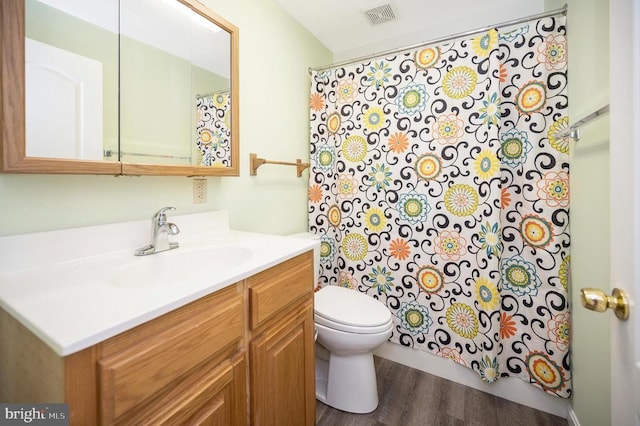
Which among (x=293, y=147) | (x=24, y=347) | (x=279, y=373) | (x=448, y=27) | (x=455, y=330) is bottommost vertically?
(x=455, y=330)

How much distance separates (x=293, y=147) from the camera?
1.93 meters

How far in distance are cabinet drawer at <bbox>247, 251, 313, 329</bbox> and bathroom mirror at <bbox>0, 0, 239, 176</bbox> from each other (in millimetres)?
591

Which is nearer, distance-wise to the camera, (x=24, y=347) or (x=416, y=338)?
(x=24, y=347)

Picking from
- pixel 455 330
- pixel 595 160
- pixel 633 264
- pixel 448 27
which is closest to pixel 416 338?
pixel 455 330

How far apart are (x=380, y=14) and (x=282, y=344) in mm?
2113

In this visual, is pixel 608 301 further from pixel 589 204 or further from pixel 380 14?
pixel 380 14

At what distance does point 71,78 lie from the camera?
862mm

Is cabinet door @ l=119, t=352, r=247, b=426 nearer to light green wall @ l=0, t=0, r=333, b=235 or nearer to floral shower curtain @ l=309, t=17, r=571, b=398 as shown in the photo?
light green wall @ l=0, t=0, r=333, b=235

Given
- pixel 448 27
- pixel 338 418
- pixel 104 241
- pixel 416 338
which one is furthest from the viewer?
pixel 448 27

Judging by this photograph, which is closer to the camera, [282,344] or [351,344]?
[282,344]

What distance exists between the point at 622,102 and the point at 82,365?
1.13m

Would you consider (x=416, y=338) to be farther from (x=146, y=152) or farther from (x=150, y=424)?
(x=146, y=152)

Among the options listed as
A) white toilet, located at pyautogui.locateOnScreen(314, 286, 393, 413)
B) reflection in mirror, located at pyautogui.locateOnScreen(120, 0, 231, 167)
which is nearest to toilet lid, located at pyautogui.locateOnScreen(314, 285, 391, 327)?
white toilet, located at pyautogui.locateOnScreen(314, 286, 393, 413)

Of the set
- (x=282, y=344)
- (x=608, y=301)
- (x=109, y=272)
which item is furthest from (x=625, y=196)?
(x=109, y=272)
